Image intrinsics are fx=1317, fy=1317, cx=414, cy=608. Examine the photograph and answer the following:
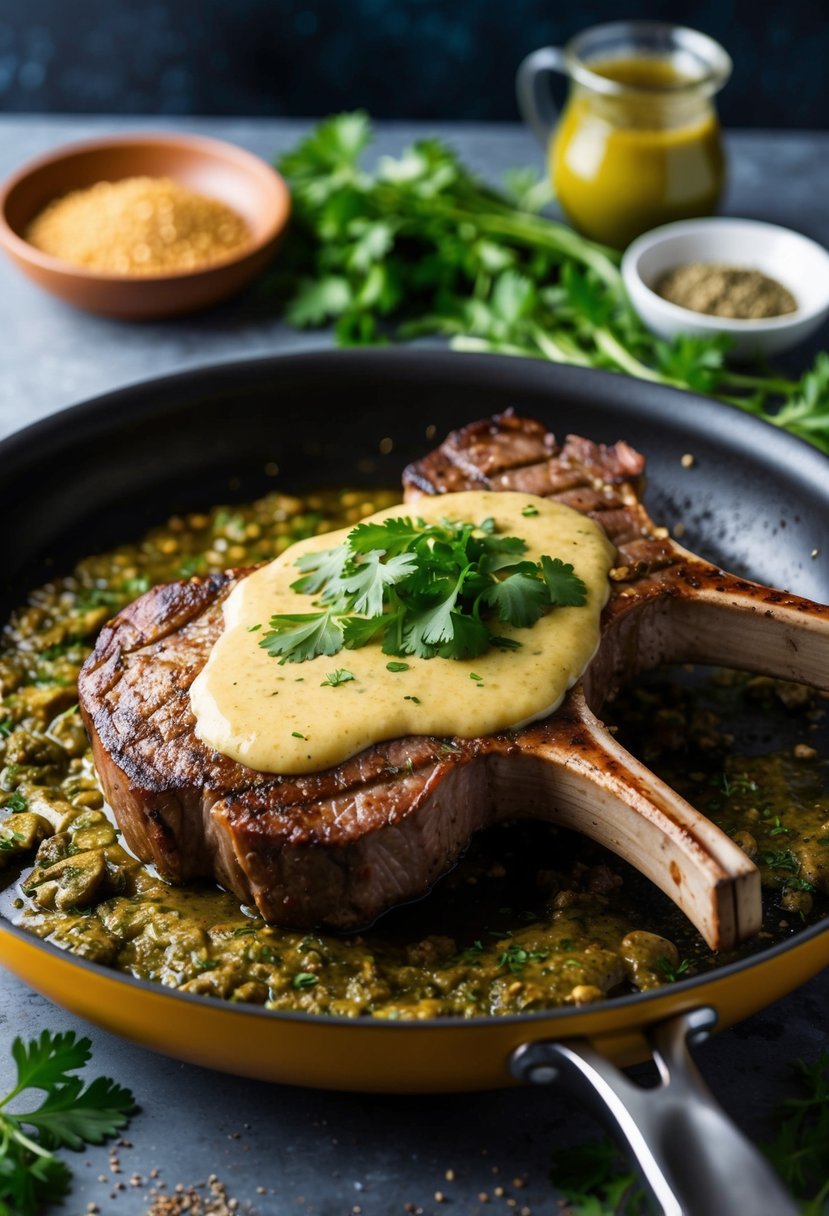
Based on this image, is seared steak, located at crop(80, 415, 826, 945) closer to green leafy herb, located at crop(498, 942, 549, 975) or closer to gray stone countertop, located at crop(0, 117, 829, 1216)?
green leafy herb, located at crop(498, 942, 549, 975)

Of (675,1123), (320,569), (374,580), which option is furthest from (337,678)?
(675,1123)

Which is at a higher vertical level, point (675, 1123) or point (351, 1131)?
point (675, 1123)

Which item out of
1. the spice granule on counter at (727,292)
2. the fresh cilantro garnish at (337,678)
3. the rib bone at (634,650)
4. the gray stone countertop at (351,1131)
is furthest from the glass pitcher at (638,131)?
the gray stone countertop at (351,1131)

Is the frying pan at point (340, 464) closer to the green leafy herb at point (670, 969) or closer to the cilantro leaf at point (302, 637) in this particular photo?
the green leafy herb at point (670, 969)

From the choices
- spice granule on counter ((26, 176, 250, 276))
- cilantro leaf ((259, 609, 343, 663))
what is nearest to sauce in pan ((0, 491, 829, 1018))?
cilantro leaf ((259, 609, 343, 663))

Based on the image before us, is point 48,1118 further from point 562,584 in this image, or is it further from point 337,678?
point 562,584

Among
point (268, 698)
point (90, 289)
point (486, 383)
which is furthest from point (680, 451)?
point (90, 289)

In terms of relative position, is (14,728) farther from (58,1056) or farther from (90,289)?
(90,289)
